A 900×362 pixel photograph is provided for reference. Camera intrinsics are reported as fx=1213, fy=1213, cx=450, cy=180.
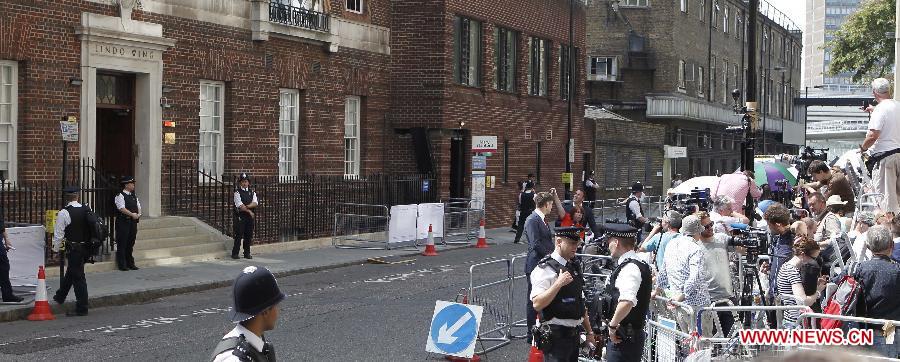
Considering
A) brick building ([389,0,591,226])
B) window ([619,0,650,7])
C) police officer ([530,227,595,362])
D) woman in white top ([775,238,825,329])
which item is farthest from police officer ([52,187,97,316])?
window ([619,0,650,7])

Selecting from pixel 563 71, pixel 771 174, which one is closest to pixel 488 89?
pixel 563 71

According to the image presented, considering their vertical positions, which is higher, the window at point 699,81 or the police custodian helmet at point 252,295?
the window at point 699,81

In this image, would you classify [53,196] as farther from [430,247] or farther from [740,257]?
[740,257]

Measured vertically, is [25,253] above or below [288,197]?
below

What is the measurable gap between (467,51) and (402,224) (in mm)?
9292

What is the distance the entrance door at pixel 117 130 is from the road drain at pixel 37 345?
981 cm

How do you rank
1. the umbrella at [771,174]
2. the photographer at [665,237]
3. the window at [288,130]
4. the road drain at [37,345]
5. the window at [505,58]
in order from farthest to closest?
the window at [505,58] < the umbrella at [771,174] < the window at [288,130] < the road drain at [37,345] < the photographer at [665,237]

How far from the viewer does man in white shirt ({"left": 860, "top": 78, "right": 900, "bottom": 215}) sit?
13.0 meters

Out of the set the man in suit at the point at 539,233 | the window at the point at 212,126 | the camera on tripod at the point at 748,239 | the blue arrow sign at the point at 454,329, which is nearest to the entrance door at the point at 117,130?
the window at the point at 212,126

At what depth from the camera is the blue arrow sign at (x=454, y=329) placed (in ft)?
41.9

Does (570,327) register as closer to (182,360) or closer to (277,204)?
(182,360)

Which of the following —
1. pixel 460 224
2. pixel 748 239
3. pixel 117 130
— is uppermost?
pixel 117 130

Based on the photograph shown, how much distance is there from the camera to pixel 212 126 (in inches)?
1050

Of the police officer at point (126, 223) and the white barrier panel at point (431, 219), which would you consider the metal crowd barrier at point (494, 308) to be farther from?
the white barrier panel at point (431, 219)
